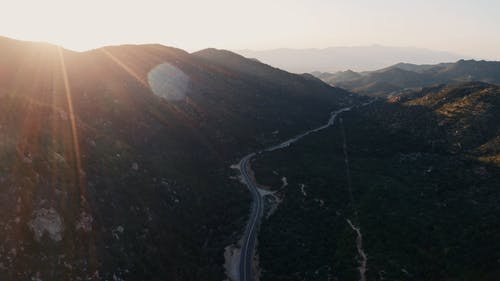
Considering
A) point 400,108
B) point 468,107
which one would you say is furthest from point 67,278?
point 400,108

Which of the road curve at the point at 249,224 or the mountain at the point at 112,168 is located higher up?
the mountain at the point at 112,168

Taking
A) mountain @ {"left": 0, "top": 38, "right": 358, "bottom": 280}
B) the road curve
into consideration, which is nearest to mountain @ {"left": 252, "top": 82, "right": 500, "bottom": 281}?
the road curve

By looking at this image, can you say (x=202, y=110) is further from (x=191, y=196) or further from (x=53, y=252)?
(x=53, y=252)

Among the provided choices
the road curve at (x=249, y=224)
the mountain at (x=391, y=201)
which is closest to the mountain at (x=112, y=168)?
the road curve at (x=249, y=224)

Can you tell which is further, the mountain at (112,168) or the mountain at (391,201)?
the mountain at (391,201)

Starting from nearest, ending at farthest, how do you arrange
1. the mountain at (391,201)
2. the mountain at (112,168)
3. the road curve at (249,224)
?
the mountain at (112,168) → the mountain at (391,201) → the road curve at (249,224)

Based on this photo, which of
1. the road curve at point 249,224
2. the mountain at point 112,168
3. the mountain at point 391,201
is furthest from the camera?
the road curve at point 249,224

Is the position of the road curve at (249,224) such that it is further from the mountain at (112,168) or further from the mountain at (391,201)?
the mountain at (112,168)
